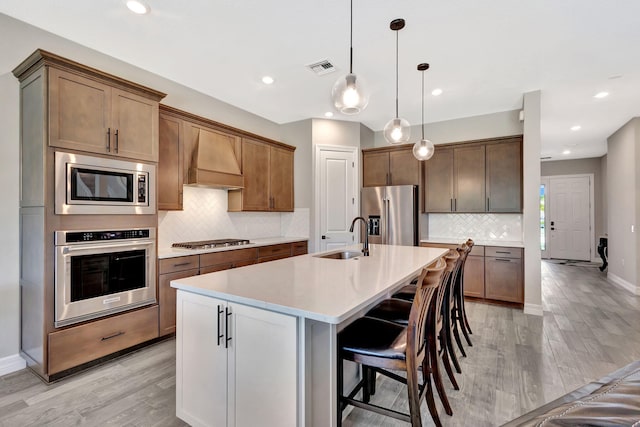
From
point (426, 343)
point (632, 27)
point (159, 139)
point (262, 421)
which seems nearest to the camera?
point (262, 421)

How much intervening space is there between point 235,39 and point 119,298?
8.34ft

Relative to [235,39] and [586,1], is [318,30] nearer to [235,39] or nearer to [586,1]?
[235,39]

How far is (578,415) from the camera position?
0.54m

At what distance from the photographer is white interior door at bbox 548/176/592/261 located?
307 inches

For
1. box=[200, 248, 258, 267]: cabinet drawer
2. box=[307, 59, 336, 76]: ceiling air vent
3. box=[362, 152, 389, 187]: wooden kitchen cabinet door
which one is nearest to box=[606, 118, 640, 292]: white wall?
box=[362, 152, 389, 187]: wooden kitchen cabinet door

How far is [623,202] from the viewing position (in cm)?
517

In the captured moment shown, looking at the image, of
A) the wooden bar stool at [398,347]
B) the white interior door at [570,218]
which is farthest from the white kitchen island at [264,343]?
the white interior door at [570,218]

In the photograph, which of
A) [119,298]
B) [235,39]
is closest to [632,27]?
[235,39]

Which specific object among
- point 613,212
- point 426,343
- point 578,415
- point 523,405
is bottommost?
point 523,405

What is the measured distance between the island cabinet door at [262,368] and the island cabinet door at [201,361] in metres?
0.07

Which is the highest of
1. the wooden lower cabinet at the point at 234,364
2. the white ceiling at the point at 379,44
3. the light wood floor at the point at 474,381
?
the white ceiling at the point at 379,44

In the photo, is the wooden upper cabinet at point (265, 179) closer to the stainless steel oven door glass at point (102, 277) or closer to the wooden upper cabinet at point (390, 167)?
the wooden upper cabinet at point (390, 167)

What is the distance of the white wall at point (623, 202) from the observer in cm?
476

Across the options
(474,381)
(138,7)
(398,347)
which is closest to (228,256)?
(138,7)
